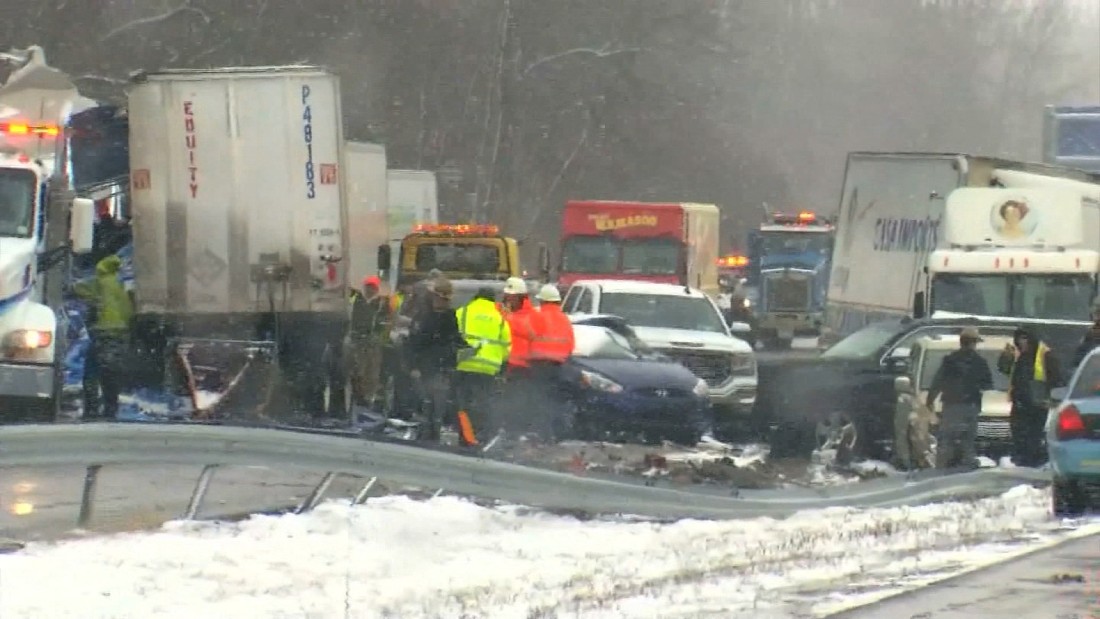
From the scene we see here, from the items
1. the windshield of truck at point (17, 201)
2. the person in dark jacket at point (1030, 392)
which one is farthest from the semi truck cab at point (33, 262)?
the person in dark jacket at point (1030, 392)

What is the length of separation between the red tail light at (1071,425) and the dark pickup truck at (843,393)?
4370 millimetres

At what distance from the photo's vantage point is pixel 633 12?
59531 mm

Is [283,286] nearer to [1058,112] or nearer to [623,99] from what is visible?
[1058,112]

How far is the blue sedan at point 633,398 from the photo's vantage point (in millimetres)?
19891

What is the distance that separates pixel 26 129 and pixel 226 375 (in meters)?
3.26

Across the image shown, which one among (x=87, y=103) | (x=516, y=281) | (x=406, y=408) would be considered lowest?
(x=406, y=408)

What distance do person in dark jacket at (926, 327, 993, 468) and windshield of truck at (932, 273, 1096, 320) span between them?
21.5ft

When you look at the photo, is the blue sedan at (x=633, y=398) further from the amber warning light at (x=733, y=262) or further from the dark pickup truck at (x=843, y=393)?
the amber warning light at (x=733, y=262)

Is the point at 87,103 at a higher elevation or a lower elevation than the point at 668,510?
higher

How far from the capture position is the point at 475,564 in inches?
446

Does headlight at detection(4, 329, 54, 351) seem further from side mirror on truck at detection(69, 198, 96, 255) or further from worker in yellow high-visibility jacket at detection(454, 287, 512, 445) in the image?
worker in yellow high-visibility jacket at detection(454, 287, 512, 445)

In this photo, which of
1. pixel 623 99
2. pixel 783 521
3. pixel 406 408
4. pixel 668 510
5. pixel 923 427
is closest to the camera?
pixel 668 510

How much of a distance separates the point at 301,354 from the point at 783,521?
939 cm

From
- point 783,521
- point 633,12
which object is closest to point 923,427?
point 783,521
